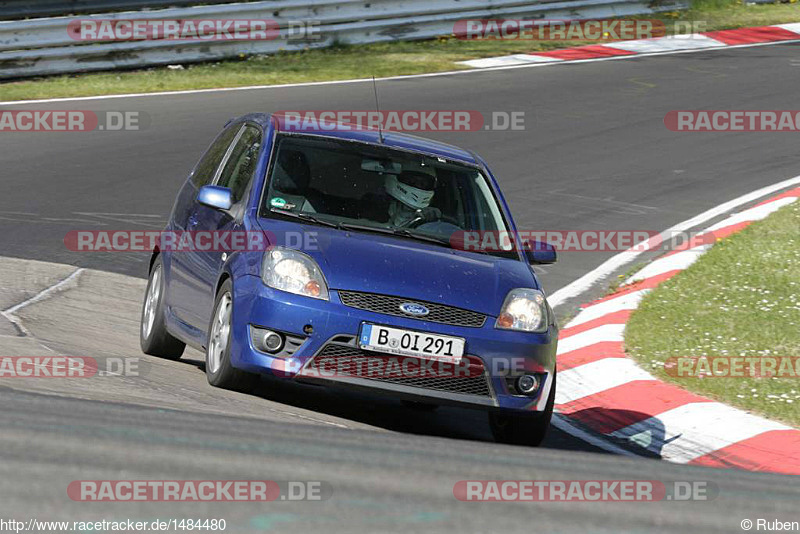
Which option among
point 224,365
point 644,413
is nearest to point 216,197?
point 224,365

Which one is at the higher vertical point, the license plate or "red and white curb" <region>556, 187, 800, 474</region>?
the license plate

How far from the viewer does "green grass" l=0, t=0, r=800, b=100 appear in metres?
17.8

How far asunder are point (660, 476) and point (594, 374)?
13.6 ft

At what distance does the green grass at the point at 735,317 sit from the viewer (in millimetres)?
8180

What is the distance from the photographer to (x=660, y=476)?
463 centimetres

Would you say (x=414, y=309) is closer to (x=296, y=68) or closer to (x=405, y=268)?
(x=405, y=268)

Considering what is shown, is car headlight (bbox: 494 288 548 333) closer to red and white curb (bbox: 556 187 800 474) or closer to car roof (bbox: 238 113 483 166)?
red and white curb (bbox: 556 187 800 474)

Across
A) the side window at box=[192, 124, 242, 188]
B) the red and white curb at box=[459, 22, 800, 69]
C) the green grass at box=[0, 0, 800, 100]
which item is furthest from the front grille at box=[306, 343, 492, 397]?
the red and white curb at box=[459, 22, 800, 69]

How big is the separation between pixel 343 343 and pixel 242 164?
69.6 inches

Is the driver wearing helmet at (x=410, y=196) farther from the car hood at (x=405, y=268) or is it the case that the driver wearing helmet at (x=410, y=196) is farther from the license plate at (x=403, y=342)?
the license plate at (x=403, y=342)

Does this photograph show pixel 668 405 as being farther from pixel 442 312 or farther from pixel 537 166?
pixel 537 166

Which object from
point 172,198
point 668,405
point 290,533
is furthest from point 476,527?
point 172,198

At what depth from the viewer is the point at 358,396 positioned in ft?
25.8

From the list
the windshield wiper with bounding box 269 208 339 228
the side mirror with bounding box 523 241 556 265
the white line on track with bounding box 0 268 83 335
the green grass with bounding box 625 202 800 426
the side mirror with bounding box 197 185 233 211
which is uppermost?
the side mirror with bounding box 197 185 233 211
